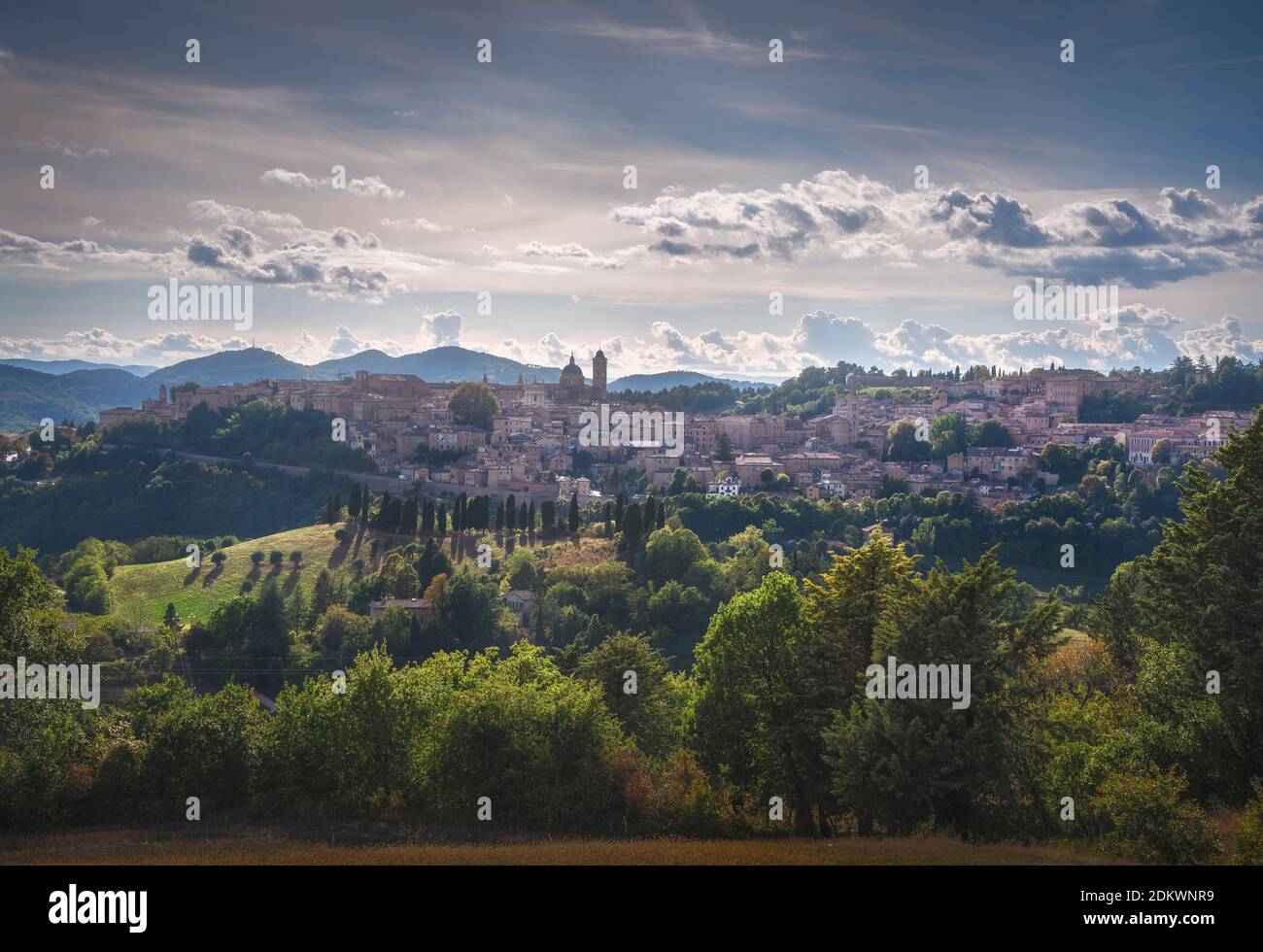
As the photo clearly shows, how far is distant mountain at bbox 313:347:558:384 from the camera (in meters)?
179

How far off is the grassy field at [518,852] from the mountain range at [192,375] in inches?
3928

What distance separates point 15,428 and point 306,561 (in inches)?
2890

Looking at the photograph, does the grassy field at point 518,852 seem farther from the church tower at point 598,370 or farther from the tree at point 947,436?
the church tower at point 598,370

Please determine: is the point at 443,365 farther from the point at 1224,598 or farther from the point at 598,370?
the point at 1224,598

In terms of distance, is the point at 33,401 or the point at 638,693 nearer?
the point at 638,693

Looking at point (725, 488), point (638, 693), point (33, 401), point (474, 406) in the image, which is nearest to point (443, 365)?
point (33, 401)

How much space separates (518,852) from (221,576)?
35.9 meters

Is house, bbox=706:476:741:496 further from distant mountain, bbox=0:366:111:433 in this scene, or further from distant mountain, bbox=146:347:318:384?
distant mountain, bbox=146:347:318:384

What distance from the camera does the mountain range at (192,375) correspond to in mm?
112125

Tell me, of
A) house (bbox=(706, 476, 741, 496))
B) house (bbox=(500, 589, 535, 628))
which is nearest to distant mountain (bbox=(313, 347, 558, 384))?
house (bbox=(706, 476, 741, 496))

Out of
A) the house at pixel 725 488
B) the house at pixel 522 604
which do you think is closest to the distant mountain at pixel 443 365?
the house at pixel 725 488

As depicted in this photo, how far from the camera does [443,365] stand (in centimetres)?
18812
